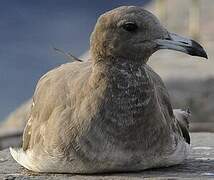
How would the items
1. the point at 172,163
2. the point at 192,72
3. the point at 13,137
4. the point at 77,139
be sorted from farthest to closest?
the point at 192,72, the point at 13,137, the point at 172,163, the point at 77,139

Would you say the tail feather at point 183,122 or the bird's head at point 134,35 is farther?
the tail feather at point 183,122

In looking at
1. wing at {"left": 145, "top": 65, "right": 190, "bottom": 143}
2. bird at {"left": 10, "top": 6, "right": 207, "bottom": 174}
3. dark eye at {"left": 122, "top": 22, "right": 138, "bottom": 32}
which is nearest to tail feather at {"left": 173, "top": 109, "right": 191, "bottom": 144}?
wing at {"left": 145, "top": 65, "right": 190, "bottom": 143}

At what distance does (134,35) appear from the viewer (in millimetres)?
5898

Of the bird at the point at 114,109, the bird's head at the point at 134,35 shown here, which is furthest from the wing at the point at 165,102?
the bird's head at the point at 134,35

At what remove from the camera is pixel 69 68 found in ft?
21.3

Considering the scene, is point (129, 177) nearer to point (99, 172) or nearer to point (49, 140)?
point (99, 172)

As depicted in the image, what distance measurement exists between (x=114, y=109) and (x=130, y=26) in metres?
0.53

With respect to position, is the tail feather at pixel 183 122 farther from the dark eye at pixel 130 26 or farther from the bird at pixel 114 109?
the dark eye at pixel 130 26

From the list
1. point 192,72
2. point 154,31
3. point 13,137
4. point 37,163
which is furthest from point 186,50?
point 192,72

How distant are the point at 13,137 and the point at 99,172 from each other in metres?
6.90

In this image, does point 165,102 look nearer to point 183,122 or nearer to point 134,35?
point 183,122

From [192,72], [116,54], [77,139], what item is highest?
[116,54]

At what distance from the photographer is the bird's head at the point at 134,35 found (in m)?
5.88

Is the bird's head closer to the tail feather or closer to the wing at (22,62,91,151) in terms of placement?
the wing at (22,62,91,151)
